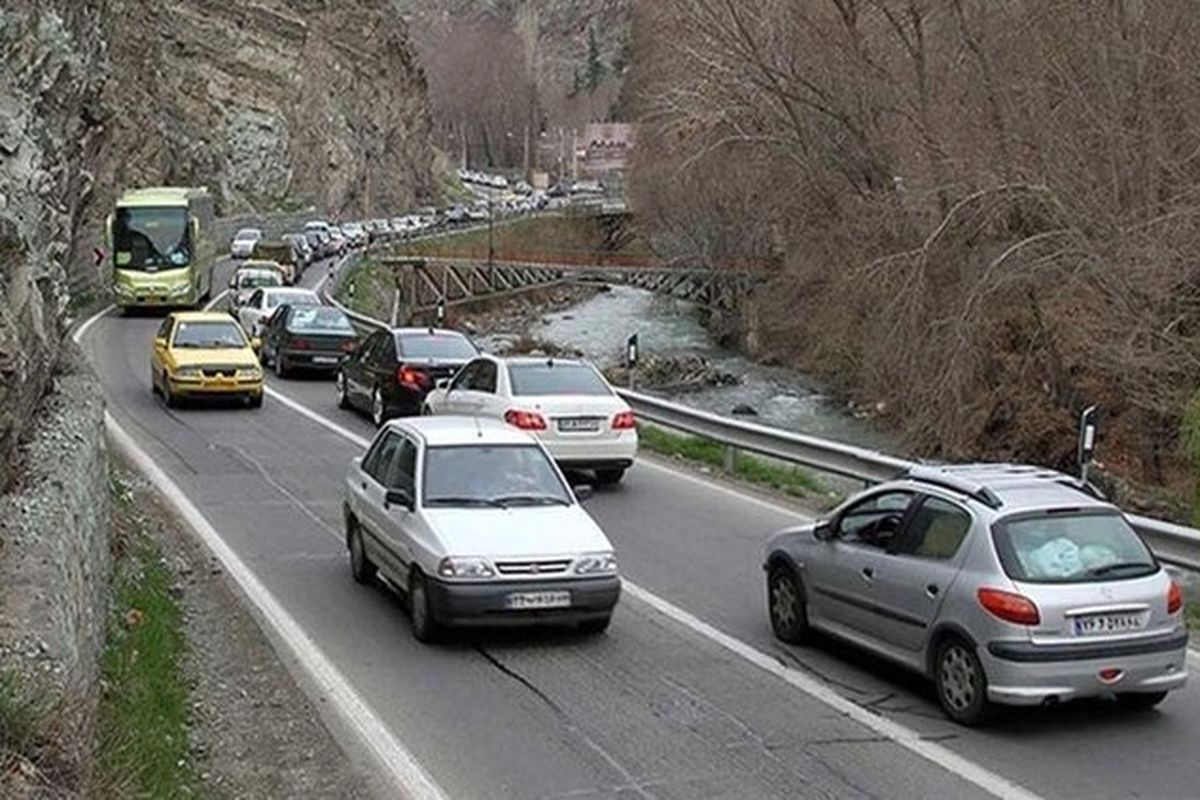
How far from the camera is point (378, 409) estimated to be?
23.7 meters

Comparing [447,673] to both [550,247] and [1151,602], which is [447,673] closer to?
[1151,602]

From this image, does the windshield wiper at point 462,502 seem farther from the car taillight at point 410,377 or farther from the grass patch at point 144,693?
the car taillight at point 410,377

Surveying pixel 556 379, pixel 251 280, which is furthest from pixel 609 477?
pixel 251 280

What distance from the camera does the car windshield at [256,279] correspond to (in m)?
47.2

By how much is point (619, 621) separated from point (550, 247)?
95632 mm

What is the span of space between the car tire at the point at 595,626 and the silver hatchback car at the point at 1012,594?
1.84 meters

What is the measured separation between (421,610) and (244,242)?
60.2m

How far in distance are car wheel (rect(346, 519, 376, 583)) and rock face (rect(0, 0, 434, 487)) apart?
2816 millimetres

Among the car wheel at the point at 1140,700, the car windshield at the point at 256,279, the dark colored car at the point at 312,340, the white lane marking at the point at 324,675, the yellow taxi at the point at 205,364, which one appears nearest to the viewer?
the white lane marking at the point at 324,675

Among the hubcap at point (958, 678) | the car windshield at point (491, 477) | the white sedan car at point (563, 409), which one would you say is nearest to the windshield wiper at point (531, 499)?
the car windshield at point (491, 477)

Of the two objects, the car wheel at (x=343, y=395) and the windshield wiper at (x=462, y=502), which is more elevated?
the windshield wiper at (x=462, y=502)

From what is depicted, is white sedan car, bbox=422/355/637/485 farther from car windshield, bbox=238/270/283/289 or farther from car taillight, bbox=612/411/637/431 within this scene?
car windshield, bbox=238/270/283/289

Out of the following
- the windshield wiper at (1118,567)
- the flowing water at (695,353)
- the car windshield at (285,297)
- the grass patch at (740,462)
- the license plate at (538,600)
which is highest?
the windshield wiper at (1118,567)

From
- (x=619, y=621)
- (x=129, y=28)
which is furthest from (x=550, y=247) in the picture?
(x=619, y=621)
